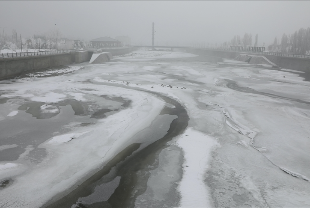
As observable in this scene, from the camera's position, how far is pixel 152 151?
41.3ft

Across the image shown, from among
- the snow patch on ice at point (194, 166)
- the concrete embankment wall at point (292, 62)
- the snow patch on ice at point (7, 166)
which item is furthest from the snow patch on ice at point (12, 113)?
the concrete embankment wall at point (292, 62)

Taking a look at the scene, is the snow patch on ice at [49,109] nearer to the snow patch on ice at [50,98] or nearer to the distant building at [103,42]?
the snow patch on ice at [50,98]

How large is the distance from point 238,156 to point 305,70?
46265 millimetres

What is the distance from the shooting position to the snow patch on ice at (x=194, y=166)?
8.80 metres

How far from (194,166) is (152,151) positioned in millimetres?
2460

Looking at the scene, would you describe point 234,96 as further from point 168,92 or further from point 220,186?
point 220,186

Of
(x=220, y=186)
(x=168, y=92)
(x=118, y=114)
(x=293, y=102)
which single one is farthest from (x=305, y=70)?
(x=220, y=186)

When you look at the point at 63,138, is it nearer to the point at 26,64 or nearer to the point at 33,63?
the point at 26,64

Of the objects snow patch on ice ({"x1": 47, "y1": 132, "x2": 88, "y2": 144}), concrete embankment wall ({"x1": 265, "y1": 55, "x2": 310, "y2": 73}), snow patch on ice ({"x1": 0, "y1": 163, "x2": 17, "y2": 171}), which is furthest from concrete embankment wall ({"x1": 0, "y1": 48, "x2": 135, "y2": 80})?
concrete embankment wall ({"x1": 265, "y1": 55, "x2": 310, "y2": 73})

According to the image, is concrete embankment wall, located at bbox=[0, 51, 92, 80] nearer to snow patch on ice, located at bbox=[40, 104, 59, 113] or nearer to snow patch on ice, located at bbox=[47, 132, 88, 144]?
snow patch on ice, located at bbox=[40, 104, 59, 113]

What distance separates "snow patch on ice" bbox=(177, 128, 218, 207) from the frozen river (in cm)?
4

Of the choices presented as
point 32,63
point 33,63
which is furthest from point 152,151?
point 33,63

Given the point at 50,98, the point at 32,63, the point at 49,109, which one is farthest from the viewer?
the point at 32,63

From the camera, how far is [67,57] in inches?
2174
